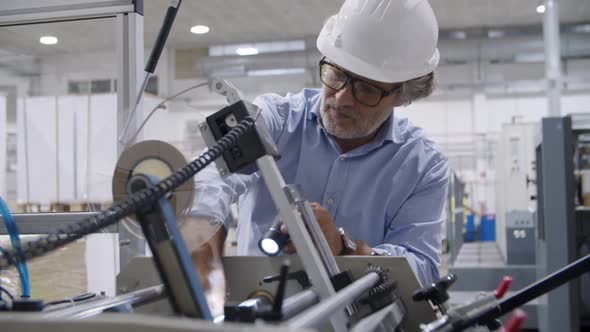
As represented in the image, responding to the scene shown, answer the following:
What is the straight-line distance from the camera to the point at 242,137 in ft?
2.50

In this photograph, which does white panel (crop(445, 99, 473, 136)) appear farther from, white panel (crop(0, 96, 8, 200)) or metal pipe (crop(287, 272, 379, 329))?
metal pipe (crop(287, 272, 379, 329))

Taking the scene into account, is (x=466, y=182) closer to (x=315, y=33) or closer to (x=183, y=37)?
(x=315, y=33)

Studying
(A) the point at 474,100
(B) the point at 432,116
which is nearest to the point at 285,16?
(B) the point at 432,116

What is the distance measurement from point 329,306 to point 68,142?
115 centimetres

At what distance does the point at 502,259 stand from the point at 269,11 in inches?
135

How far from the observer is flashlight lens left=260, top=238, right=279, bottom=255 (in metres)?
0.87

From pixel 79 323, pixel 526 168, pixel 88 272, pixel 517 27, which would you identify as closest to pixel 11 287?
pixel 88 272

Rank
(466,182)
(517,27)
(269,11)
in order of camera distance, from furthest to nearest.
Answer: (466,182), (517,27), (269,11)

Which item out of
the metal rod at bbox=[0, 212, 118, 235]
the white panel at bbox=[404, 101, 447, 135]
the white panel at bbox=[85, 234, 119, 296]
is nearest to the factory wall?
the white panel at bbox=[404, 101, 447, 135]

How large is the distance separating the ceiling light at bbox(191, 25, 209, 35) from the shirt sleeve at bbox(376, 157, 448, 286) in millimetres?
5745

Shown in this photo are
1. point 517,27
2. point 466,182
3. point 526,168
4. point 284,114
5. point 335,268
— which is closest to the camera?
point 335,268

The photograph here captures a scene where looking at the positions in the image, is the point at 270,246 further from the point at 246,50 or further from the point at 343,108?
the point at 246,50

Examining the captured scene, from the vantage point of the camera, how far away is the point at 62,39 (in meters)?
1.46

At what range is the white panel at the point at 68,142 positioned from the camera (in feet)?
4.79
